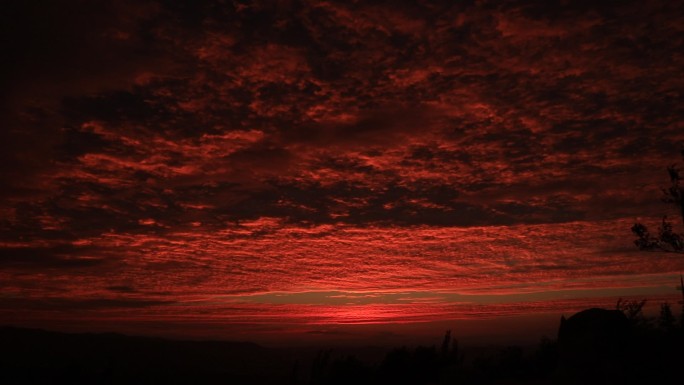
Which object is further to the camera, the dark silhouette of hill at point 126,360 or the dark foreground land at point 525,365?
the dark silhouette of hill at point 126,360

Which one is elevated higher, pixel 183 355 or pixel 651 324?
pixel 651 324

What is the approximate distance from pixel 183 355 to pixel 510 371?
4260 inches

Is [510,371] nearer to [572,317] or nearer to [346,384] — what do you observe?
[572,317]

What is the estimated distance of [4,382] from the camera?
6875 cm

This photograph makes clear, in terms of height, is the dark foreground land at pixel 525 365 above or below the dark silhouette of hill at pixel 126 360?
above

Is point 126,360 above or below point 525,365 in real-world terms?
below

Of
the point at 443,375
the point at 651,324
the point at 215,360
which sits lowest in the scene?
the point at 215,360

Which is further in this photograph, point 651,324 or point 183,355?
point 183,355

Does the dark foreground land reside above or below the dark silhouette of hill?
above

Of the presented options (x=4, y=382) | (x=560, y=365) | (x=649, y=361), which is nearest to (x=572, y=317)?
(x=560, y=365)

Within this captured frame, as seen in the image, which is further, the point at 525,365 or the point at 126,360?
the point at 126,360

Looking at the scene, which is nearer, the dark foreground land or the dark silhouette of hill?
the dark foreground land

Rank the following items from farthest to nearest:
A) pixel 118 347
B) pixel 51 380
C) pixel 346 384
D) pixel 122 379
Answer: pixel 118 347, pixel 122 379, pixel 51 380, pixel 346 384

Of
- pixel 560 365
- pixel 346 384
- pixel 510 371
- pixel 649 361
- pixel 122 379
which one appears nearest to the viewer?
pixel 649 361
